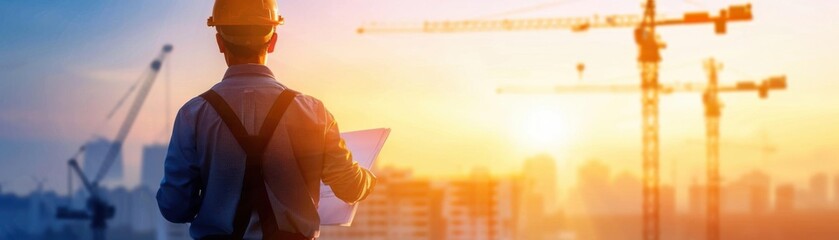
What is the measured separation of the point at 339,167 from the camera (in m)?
3.49

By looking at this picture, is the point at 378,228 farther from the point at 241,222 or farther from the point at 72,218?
the point at 241,222

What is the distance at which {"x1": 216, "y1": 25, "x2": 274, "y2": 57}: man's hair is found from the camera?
3.53m

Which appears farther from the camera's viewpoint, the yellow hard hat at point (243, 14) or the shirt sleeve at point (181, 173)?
the yellow hard hat at point (243, 14)

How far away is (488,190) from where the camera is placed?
168m

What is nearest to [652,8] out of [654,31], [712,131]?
[654,31]

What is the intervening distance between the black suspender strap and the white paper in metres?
0.31

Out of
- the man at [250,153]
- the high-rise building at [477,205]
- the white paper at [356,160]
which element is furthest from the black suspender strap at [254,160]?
the high-rise building at [477,205]

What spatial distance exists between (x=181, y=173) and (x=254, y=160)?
21cm

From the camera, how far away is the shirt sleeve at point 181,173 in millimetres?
3410

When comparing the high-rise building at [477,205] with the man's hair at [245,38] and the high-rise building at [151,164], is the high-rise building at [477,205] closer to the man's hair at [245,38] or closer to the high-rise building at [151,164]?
the high-rise building at [151,164]

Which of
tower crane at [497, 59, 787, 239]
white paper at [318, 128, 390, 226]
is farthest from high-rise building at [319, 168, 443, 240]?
white paper at [318, 128, 390, 226]

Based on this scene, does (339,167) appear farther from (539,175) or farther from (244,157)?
(539,175)

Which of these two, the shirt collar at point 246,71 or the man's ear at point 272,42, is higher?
the man's ear at point 272,42

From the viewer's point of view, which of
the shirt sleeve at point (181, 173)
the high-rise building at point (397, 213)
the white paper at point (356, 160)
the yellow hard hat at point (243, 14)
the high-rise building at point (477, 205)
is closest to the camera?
the shirt sleeve at point (181, 173)
